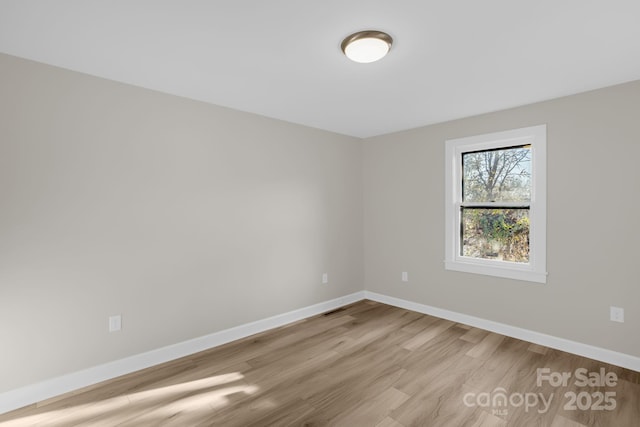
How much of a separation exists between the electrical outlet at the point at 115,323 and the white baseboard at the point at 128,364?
0.27 metres

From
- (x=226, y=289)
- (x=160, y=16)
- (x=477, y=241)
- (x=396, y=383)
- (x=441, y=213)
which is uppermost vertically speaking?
(x=160, y=16)

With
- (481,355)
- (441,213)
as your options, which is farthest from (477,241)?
(481,355)

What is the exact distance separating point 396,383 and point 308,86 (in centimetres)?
257

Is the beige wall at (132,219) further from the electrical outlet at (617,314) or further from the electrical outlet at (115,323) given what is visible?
the electrical outlet at (617,314)

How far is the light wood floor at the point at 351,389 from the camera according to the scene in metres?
2.10

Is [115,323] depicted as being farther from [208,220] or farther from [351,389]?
[351,389]

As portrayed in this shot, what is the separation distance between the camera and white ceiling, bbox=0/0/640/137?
168 centimetres

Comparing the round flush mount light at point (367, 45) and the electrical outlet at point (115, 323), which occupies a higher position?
the round flush mount light at point (367, 45)

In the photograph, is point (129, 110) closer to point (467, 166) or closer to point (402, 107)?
point (402, 107)

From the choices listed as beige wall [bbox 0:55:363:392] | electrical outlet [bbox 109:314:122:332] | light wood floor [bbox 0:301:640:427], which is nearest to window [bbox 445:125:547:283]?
light wood floor [bbox 0:301:640:427]

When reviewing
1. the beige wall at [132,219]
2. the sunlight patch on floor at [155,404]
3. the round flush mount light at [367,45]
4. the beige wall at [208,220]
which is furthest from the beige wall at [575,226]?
the sunlight patch on floor at [155,404]

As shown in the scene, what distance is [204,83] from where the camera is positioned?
2.66m

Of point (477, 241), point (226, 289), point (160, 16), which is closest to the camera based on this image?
point (160, 16)

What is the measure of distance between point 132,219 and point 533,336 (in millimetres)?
4000
